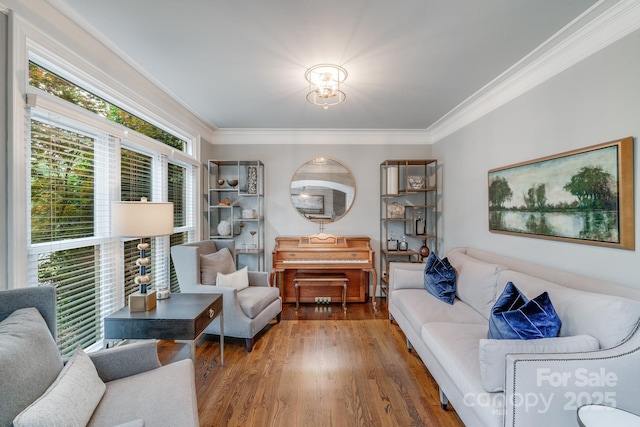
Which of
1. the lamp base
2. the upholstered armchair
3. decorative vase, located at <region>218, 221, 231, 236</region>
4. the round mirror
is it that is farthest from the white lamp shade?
the round mirror

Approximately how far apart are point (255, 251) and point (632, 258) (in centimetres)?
371

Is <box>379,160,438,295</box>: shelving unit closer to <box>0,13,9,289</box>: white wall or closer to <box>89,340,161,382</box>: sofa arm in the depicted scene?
<box>89,340,161,382</box>: sofa arm

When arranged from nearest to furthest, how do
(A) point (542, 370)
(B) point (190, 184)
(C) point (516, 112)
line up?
(A) point (542, 370) < (C) point (516, 112) < (B) point (190, 184)

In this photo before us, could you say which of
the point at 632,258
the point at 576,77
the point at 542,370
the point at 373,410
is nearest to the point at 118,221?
the point at 373,410

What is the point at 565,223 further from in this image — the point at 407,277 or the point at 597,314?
the point at 407,277

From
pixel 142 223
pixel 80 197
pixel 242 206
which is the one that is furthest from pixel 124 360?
pixel 242 206

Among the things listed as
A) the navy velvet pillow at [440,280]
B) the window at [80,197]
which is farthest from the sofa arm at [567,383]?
the window at [80,197]

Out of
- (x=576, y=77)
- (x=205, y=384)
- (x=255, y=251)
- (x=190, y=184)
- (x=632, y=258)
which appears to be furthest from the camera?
(x=255, y=251)

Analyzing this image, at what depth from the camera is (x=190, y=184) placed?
147 inches

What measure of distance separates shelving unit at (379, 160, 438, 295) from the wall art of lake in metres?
1.47

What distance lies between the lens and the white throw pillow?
2887 millimetres

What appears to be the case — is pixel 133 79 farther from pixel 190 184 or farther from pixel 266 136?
pixel 266 136

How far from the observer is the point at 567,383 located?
1.28 m

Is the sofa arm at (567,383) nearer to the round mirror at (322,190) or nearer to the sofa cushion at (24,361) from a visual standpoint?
the sofa cushion at (24,361)
